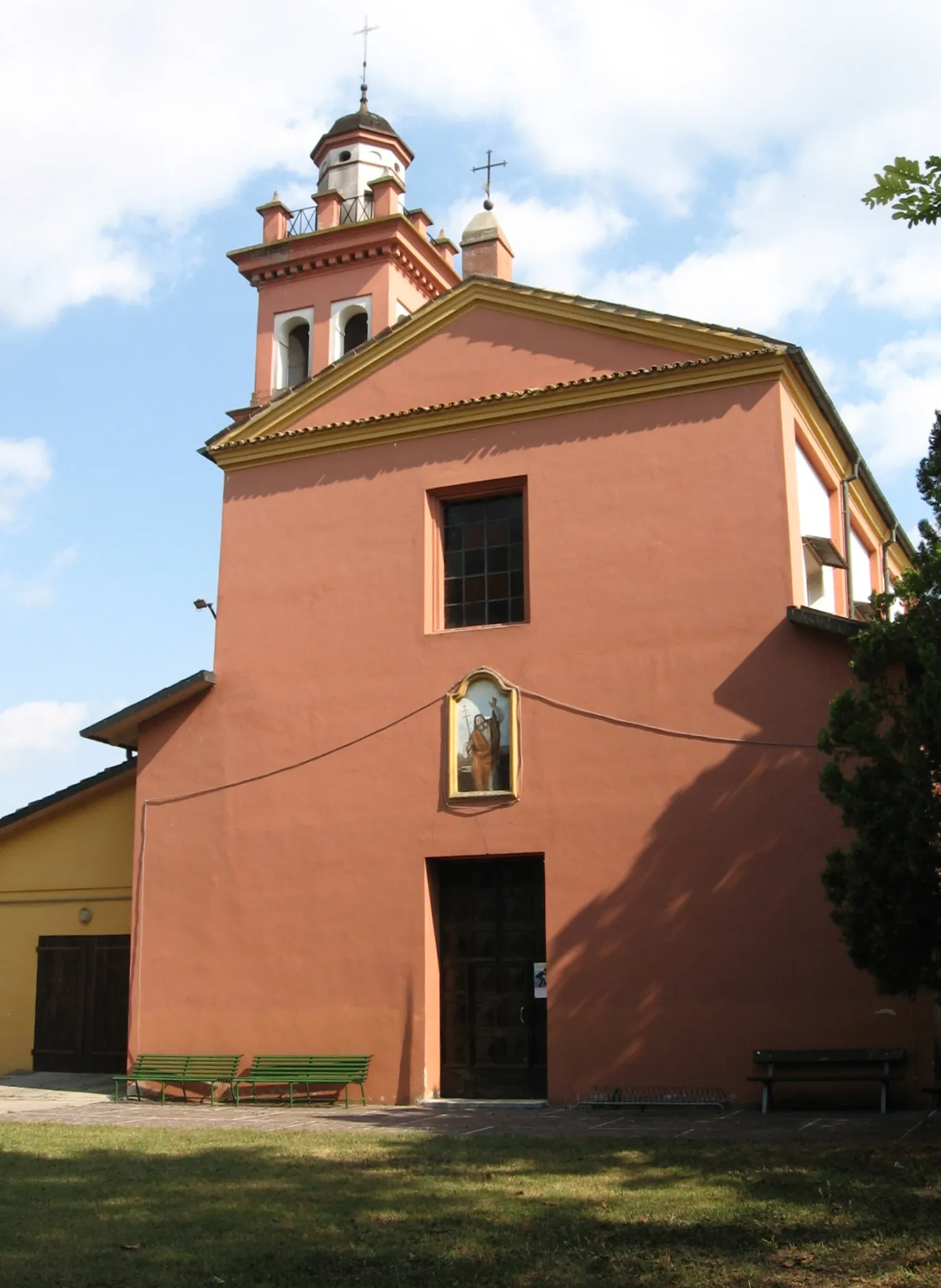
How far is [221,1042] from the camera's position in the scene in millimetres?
16297

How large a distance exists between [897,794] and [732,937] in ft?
10.8

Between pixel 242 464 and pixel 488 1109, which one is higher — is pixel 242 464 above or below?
above

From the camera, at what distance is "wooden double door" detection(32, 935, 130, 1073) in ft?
60.0

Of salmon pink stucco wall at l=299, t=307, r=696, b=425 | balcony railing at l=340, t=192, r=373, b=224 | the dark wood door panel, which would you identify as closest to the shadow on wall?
salmon pink stucco wall at l=299, t=307, r=696, b=425

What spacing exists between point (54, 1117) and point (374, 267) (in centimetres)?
2122

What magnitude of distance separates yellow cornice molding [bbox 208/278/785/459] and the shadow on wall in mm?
3584

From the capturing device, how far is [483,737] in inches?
617

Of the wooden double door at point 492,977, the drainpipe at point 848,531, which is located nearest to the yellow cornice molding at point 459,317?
the drainpipe at point 848,531

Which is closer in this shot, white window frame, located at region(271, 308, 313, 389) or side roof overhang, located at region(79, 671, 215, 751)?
side roof overhang, located at region(79, 671, 215, 751)

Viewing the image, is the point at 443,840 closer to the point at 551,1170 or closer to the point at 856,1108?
the point at 856,1108

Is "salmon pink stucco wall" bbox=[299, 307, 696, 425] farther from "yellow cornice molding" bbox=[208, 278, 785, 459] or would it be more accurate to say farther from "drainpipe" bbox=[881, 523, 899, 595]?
"drainpipe" bbox=[881, 523, 899, 595]

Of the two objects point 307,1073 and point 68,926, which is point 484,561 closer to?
point 307,1073

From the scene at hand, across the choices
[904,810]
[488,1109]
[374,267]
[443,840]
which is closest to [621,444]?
[443,840]

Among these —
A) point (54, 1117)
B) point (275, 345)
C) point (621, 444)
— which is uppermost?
point (275, 345)
